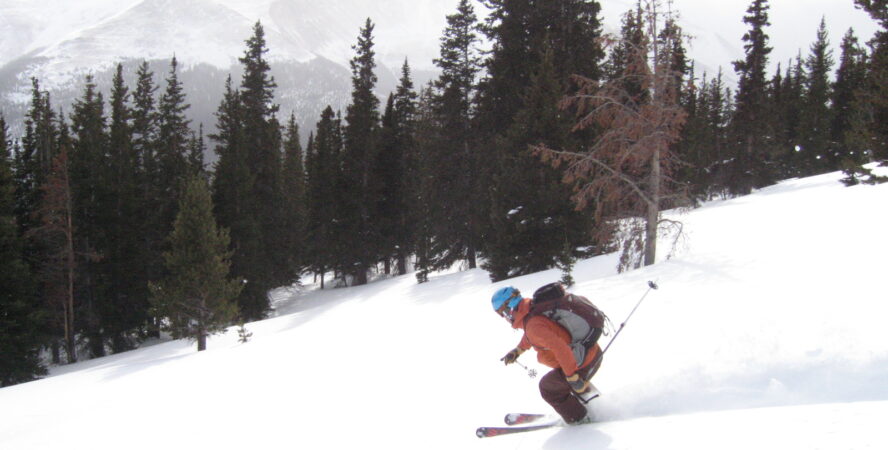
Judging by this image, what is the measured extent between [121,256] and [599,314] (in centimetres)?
3181

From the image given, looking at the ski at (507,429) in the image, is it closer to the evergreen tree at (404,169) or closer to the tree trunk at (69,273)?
the tree trunk at (69,273)

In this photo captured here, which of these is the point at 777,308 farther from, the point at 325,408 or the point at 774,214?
the point at 774,214

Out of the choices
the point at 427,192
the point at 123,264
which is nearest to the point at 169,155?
the point at 123,264

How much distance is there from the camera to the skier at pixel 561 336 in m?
5.03

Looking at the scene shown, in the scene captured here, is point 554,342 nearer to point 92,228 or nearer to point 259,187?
point 259,187

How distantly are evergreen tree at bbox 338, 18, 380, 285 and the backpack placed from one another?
29567 mm

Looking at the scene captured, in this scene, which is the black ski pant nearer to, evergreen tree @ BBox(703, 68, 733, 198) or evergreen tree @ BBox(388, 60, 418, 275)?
evergreen tree @ BBox(388, 60, 418, 275)

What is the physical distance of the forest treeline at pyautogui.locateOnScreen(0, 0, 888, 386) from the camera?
14.3m

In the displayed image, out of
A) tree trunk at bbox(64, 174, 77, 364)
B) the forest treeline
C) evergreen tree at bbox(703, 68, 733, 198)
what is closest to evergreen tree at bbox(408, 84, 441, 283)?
the forest treeline

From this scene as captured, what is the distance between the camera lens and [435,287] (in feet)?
72.6

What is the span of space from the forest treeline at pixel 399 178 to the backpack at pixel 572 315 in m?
7.43

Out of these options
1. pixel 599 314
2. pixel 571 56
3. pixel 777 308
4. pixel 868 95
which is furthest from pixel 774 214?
pixel 599 314

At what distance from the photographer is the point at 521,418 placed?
6016 mm

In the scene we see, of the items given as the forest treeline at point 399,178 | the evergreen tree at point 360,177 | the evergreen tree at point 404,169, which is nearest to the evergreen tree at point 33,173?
the forest treeline at point 399,178
